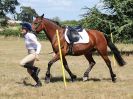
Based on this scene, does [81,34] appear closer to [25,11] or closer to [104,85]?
[104,85]

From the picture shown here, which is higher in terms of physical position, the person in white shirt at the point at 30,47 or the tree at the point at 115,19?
the person in white shirt at the point at 30,47

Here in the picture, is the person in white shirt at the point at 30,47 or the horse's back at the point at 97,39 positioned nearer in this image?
the person in white shirt at the point at 30,47

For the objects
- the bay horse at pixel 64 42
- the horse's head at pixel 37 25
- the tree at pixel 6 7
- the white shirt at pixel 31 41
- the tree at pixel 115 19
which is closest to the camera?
the white shirt at pixel 31 41

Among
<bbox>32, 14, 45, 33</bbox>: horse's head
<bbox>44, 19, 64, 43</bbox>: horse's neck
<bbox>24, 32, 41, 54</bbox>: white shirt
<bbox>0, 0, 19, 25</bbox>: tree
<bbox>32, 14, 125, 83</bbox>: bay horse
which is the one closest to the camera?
<bbox>24, 32, 41, 54</bbox>: white shirt

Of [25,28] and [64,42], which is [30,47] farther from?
[64,42]

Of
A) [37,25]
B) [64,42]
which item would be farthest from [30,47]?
[64,42]

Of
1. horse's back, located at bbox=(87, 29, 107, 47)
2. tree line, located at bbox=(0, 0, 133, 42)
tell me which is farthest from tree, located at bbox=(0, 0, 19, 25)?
horse's back, located at bbox=(87, 29, 107, 47)

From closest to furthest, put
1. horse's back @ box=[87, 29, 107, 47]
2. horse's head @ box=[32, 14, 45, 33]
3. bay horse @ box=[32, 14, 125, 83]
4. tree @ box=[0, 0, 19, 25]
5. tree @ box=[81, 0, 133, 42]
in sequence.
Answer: bay horse @ box=[32, 14, 125, 83] → horse's head @ box=[32, 14, 45, 33] → horse's back @ box=[87, 29, 107, 47] → tree @ box=[81, 0, 133, 42] → tree @ box=[0, 0, 19, 25]

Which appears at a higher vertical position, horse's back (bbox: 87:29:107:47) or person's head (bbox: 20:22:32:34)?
person's head (bbox: 20:22:32:34)

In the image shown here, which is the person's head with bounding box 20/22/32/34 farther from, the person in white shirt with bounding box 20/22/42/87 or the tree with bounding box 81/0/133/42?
the tree with bounding box 81/0/133/42

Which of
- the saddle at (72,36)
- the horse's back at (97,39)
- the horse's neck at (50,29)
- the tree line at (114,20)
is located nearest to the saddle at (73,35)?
the saddle at (72,36)

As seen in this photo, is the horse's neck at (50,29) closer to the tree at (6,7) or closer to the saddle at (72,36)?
the saddle at (72,36)

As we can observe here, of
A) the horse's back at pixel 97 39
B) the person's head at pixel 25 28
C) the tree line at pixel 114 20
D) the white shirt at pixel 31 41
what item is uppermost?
the person's head at pixel 25 28

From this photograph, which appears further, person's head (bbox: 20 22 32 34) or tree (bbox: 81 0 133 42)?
tree (bbox: 81 0 133 42)
